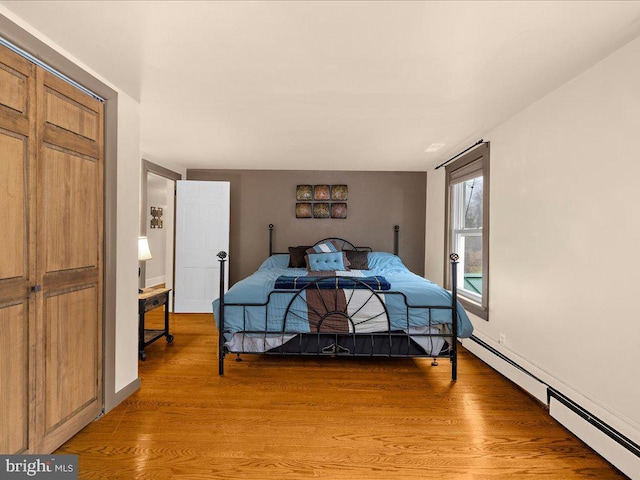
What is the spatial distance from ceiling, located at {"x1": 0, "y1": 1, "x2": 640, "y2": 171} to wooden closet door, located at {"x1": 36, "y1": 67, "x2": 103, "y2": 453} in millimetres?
365

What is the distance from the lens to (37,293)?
1.71 metres

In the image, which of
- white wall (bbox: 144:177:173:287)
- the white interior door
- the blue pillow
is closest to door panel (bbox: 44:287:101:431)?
the blue pillow

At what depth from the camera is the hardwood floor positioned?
5.77 ft

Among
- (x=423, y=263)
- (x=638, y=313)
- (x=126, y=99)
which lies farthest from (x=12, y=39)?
(x=423, y=263)

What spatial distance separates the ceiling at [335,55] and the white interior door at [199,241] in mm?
1630

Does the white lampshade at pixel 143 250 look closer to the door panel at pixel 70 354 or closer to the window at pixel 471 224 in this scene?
the door panel at pixel 70 354

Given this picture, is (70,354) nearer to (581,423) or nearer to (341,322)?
(341,322)

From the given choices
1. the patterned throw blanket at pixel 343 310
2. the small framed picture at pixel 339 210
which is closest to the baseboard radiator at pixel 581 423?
the patterned throw blanket at pixel 343 310

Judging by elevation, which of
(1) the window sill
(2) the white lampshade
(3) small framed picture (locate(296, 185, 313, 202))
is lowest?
(1) the window sill

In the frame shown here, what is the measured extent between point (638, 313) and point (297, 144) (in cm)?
318

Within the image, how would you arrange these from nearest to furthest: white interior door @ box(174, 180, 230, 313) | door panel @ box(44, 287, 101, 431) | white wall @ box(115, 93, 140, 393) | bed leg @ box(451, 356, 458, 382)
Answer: door panel @ box(44, 287, 101, 431) → white wall @ box(115, 93, 140, 393) → bed leg @ box(451, 356, 458, 382) → white interior door @ box(174, 180, 230, 313)

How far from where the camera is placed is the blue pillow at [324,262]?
4.29 meters

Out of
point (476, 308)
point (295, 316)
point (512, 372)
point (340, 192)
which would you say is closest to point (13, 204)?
point (295, 316)

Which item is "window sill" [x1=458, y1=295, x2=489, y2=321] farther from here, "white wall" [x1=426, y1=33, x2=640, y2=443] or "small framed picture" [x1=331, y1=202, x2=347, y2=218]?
"small framed picture" [x1=331, y1=202, x2=347, y2=218]
